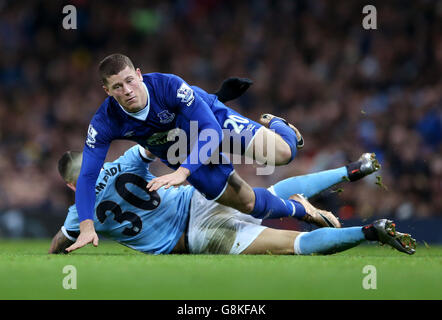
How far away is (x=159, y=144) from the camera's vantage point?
5340mm

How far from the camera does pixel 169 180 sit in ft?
14.6

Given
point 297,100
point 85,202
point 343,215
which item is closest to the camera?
point 85,202

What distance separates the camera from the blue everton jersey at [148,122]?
16.2 feet

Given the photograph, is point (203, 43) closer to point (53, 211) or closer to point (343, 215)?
point (53, 211)

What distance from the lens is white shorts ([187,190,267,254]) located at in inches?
210

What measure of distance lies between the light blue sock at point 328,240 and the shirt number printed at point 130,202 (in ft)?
3.90

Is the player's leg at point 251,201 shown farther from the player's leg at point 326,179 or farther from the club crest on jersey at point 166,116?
the club crest on jersey at point 166,116

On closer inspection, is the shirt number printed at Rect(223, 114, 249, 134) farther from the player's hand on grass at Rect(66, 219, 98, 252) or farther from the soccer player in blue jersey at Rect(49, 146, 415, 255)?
the player's hand on grass at Rect(66, 219, 98, 252)

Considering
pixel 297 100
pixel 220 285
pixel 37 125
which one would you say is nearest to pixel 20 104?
pixel 37 125

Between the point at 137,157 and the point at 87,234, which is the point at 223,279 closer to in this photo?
the point at 87,234

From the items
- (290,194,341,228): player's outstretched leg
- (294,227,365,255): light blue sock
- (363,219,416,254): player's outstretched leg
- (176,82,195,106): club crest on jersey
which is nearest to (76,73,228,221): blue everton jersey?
(176,82,195,106): club crest on jersey

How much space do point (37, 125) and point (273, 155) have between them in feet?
24.3

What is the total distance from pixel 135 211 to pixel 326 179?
1.65m

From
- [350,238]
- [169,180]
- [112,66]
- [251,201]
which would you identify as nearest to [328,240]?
[350,238]
